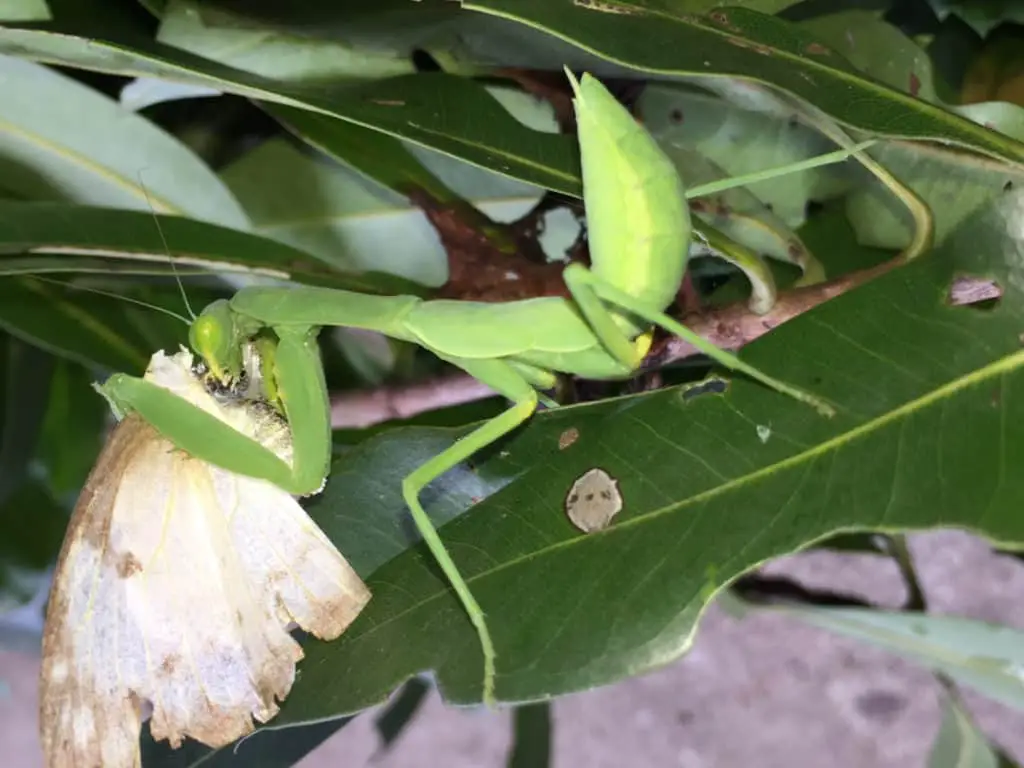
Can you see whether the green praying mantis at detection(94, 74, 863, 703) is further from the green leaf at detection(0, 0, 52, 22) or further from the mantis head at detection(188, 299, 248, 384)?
the green leaf at detection(0, 0, 52, 22)

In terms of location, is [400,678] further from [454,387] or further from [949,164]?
[949,164]

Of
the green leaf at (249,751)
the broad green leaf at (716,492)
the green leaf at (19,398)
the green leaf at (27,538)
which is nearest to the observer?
the broad green leaf at (716,492)

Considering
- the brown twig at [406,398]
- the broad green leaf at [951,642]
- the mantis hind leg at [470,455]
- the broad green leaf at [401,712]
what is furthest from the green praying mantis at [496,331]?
the broad green leaf at [401,712]

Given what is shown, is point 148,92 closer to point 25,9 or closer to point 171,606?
point 25,9

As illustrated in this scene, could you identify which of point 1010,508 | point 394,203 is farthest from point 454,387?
point 1010,508

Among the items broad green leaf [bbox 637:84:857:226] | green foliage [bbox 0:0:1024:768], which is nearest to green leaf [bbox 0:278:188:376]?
green foliage [bbox 0:0:1024:768]

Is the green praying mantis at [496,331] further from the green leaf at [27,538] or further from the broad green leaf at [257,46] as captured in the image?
the green leaf at [27,538]
